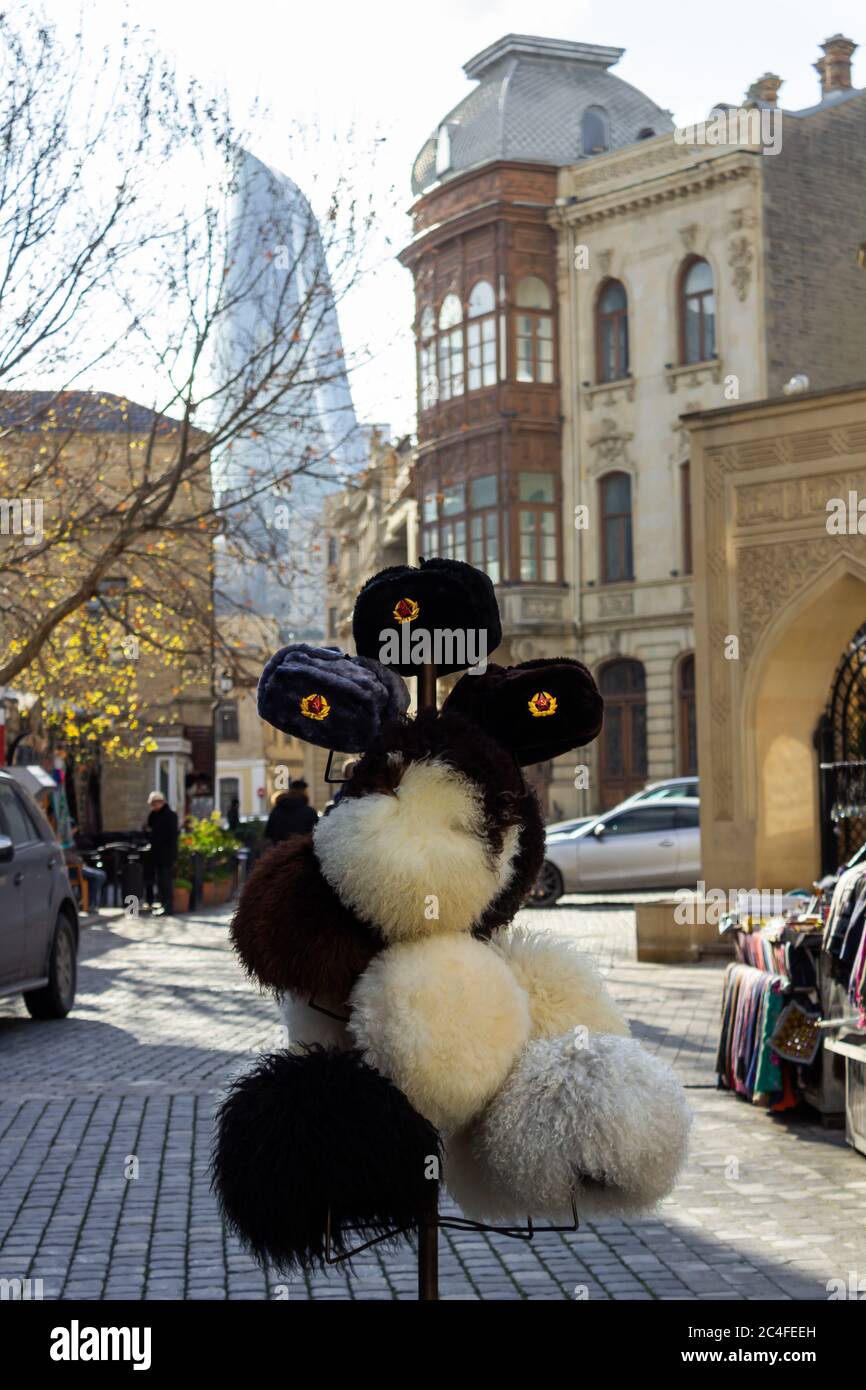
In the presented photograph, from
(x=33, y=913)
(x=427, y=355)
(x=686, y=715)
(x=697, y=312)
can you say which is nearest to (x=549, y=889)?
(x=33, y=913)

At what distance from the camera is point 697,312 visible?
39.6 meters

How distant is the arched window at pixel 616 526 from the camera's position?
4069cm

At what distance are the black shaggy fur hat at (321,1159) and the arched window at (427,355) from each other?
39507mm

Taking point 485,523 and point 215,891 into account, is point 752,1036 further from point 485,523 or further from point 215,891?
Result: point 485,523

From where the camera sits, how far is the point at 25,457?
73.6 feet

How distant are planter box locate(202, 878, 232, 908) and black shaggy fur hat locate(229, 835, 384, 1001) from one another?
2504 cm

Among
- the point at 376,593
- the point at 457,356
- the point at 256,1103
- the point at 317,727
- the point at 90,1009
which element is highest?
the point at 457,356

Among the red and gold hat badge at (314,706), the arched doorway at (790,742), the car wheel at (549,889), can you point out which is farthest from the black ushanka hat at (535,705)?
the car wheel at (549,889)

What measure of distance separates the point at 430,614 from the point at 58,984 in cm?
1059

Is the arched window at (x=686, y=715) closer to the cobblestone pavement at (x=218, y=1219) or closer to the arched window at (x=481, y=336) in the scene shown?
the arched window at (x=481, y=336)

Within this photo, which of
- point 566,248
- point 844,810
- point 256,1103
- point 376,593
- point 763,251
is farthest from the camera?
point 566,248

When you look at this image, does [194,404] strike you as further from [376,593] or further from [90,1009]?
[376,593]

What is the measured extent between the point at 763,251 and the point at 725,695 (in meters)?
23.5
